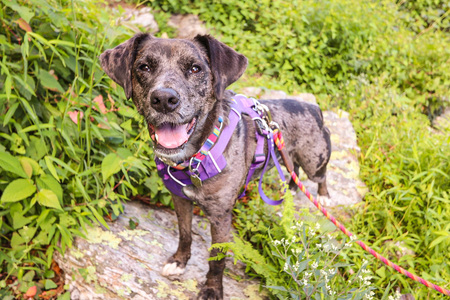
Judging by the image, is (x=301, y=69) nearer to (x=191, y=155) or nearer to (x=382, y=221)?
(x=382, y=221)

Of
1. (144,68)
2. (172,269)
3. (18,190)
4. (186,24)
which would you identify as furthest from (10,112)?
(186,24)

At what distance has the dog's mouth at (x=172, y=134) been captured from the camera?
8.41 ft

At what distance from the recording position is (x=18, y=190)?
3072 millimetres

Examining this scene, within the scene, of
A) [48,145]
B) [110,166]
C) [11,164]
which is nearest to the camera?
[11,164]

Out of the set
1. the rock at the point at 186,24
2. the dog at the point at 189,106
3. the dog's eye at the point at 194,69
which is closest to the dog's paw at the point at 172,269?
the dog at the point at 189,106

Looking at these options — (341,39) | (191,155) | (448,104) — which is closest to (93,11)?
(191,155)

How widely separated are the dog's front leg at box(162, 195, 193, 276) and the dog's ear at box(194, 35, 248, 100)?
46.2 inches

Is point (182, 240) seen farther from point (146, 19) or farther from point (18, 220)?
point (146, 19)

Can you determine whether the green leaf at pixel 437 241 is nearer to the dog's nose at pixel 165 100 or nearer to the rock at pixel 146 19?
the dog's nose at pixel 165 100

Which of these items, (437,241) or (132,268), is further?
(437,241)

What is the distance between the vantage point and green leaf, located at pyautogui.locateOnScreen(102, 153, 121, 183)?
3.29 meters

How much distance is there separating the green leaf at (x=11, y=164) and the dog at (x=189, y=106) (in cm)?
118

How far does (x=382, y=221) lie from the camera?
14.2ft

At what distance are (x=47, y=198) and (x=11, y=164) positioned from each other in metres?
0.42
